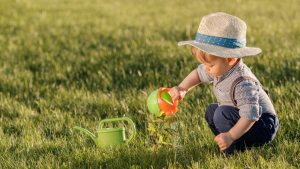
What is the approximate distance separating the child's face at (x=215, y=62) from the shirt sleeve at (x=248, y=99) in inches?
6.5

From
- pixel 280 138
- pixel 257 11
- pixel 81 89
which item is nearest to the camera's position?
pixel 280 138

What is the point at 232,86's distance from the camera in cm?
416

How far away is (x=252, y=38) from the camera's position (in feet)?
31.4

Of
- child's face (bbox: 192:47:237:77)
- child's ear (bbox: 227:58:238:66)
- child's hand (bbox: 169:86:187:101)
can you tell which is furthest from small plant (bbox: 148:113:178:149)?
child's ear (bbox: 227:58:238:66)

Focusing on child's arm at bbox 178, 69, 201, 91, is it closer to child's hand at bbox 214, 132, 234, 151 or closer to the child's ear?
the child's ear

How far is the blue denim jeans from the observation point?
4.25 metres

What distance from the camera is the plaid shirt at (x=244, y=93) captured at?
13.3 feet

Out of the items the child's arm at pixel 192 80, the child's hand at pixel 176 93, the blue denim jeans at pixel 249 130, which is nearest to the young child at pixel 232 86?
the blue denim jeans at pixel 249 130

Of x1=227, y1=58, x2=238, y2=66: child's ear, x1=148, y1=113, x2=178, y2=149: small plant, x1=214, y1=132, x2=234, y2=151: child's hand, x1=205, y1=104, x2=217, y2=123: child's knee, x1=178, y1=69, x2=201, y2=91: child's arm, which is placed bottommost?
x1=214, y1=132, x2=234, y2=151: child's hand

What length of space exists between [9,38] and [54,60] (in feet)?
7.06

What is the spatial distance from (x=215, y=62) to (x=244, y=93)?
0.99 feet

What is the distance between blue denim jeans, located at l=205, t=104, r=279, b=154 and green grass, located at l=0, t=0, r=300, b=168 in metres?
0.09

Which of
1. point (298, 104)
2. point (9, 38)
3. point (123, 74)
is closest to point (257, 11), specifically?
point (9, 38)

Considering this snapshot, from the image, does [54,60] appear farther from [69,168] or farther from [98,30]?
[69,168]
